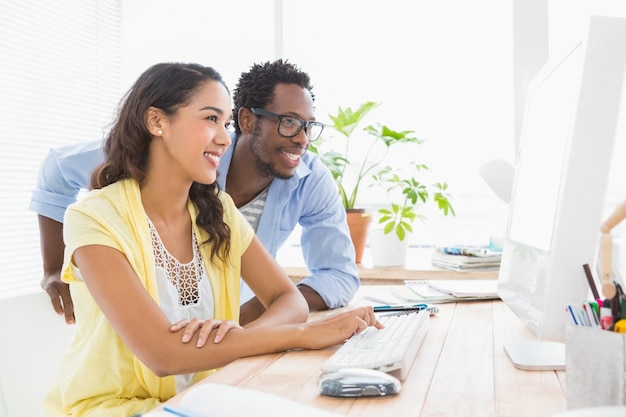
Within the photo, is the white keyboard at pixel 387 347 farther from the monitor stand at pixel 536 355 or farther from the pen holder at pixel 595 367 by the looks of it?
the pen holder at pixel 595 367

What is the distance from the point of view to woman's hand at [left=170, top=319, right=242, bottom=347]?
1.12m

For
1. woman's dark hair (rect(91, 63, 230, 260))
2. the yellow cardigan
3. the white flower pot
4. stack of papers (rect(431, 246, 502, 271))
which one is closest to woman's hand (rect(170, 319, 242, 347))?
the yellow cardigan

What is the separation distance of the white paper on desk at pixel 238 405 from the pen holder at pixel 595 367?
0.25m

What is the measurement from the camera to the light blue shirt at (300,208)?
6.07 ft

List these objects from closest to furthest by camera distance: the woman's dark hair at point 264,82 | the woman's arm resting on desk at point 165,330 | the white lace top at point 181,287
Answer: the woman's arm resting on desk at point 165,330 → the white lace top at point 181,287 → the woman's dark hair at point 264,82

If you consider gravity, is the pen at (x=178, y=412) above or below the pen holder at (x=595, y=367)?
below

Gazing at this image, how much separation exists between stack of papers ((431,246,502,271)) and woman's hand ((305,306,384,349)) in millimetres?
1370

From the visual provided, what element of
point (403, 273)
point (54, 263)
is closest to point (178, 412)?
point (54, 263)

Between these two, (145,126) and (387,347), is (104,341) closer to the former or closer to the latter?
(145,126)

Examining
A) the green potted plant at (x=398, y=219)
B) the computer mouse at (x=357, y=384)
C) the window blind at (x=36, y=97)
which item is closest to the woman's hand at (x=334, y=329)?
the computer mouse at (x=357, y=384)

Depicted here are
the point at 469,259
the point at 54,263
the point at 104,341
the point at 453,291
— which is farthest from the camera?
the point at 469,259

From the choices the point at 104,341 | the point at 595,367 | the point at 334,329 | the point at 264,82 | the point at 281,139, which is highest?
the point at 264,82

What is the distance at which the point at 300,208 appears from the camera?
6.86 feet

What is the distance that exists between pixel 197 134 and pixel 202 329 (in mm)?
503
